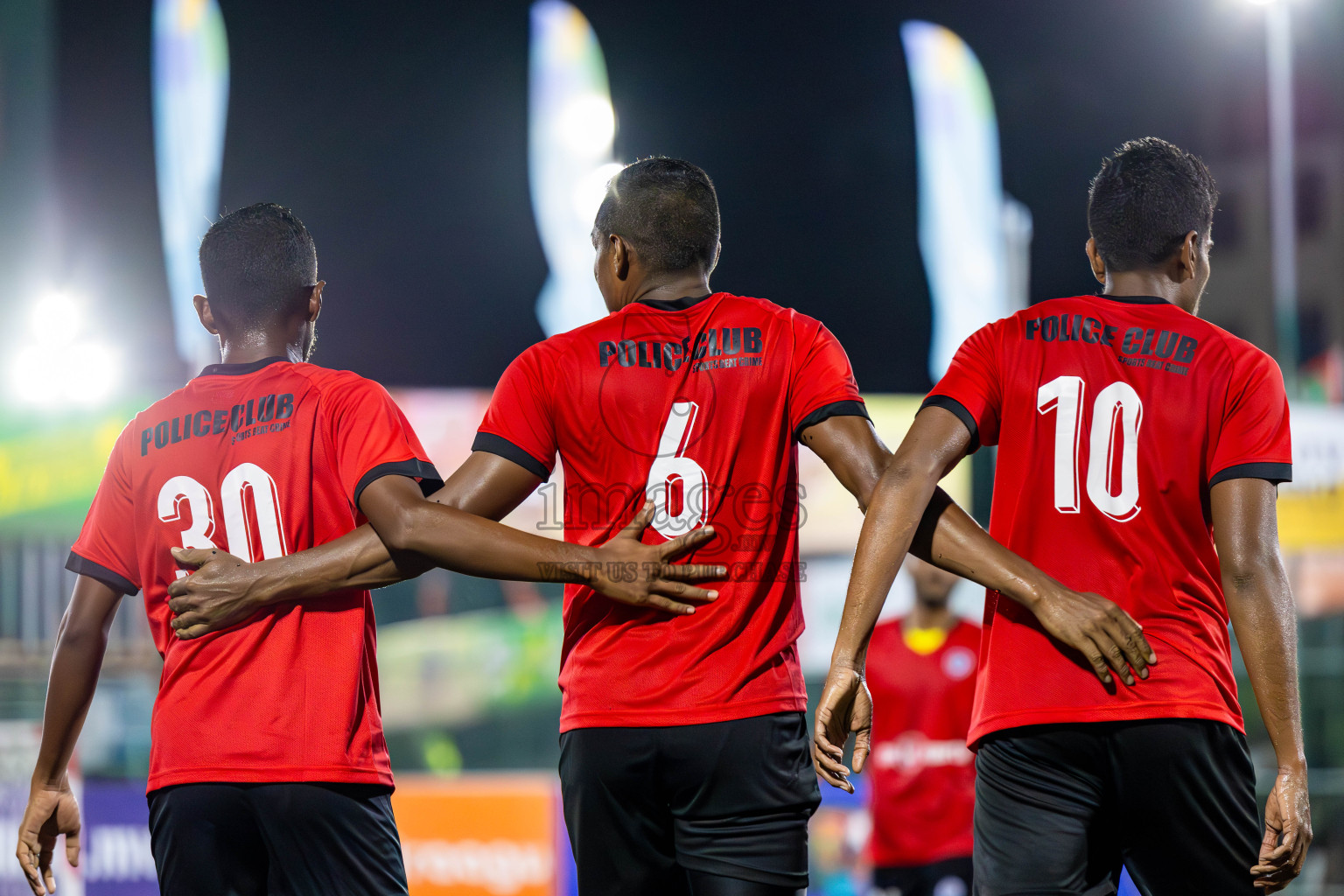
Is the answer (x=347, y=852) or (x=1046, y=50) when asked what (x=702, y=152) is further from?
(x=347, y=852)

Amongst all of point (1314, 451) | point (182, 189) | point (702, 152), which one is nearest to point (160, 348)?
point (182, 189)

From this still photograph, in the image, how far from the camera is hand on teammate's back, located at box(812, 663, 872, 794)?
8.21 ft

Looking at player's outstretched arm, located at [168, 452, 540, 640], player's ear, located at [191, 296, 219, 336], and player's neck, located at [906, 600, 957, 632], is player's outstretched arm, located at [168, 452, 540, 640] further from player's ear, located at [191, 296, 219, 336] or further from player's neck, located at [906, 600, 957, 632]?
player's neck, located at [906, 600, 957, 632]

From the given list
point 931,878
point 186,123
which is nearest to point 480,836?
point 931,878

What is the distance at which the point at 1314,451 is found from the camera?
31.7ft

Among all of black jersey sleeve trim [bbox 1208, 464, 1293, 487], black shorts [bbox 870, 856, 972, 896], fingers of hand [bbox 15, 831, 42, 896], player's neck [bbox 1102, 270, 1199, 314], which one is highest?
player's neck [bbox 1102, 270, 1199, 314]

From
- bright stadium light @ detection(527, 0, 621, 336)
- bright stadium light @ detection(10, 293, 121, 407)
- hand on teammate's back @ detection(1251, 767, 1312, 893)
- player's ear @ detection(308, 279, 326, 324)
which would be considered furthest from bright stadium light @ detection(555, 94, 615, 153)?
hand on teammate's back @ detection(1251, 767, 1312, 893)

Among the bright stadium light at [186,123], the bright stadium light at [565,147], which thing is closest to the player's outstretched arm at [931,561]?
the bright stadium light at [565,147]

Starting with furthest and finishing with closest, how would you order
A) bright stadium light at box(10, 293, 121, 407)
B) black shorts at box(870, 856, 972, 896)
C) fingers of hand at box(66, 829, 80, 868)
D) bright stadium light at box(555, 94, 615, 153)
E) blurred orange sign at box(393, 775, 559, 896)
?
bright stadium light at box(555, 94, 615, 153), bright stadium light at box(10, 293, 121, 407), blurred orange sign at box(393, 775, 559, 896), black shorts at box(870, 856, 972, 896), fingers of hand at box(66, 829, 80, 868)

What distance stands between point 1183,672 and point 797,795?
0.88m

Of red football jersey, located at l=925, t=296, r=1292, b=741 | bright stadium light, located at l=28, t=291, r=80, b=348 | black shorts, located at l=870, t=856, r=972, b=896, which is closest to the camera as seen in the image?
red football jersey, located at l=925, t=296, r=1292, b=741

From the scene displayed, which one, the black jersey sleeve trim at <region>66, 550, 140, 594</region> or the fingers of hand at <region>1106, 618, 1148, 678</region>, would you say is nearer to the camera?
the fingers of hand at <region>1106, 618, 1148, 678</region>

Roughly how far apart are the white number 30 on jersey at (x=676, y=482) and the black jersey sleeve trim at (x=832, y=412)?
0.26 metres

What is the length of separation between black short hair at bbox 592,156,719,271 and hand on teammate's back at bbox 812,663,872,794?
104cm
